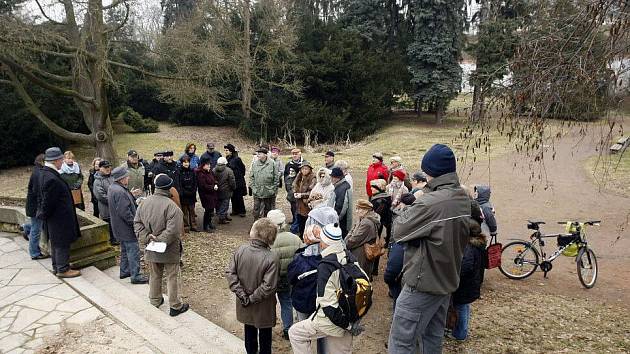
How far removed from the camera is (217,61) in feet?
46.5

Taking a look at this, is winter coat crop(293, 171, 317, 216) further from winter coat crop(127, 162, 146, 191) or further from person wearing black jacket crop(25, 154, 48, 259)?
person wearing black jacket crop(25, 154, 48, 259)

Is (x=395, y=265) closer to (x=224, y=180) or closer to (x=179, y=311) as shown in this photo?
(x=179, y=311)

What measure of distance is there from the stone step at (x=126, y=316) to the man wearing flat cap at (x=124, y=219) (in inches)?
20.2

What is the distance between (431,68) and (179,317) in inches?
981

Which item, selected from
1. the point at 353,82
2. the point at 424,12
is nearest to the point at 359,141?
the point at 353,82

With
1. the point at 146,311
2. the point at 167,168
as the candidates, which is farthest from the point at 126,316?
the point at 167,168

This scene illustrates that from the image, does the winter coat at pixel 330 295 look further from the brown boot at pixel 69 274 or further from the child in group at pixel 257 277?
the brown boot at pixel 69 274

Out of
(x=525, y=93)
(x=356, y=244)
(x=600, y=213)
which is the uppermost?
(x=525, y=93)

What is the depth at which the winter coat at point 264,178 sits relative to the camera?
917 cm

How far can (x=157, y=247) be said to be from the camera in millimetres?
4977

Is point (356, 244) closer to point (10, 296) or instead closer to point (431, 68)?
point (10, 296)

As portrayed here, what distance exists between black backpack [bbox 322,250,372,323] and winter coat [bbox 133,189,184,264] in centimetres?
232

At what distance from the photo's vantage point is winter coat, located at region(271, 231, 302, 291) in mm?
4387

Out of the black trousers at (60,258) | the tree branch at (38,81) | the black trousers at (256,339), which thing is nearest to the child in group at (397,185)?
the black trousers at (256,339)
